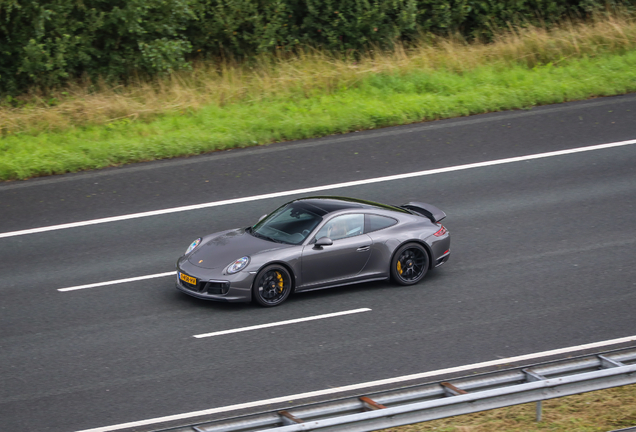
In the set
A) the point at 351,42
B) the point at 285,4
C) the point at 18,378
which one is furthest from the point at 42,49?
the point at 18,378

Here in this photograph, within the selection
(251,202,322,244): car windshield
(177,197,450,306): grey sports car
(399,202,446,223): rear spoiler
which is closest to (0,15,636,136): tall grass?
(399,202,446,223): rear spoiler

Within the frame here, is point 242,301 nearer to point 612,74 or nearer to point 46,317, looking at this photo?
point 46,317

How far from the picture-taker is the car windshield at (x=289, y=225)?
11172 mm

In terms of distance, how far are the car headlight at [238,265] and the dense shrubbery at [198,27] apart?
11013 millimetres

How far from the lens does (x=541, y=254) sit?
12391mm

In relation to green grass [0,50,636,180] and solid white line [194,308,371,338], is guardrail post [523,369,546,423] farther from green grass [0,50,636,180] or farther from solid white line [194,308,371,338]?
green grass [0,50,636,180]

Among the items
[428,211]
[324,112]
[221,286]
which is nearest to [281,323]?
[221,286]

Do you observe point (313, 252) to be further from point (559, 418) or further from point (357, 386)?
point (559, 418)

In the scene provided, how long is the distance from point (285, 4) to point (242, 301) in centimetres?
1374

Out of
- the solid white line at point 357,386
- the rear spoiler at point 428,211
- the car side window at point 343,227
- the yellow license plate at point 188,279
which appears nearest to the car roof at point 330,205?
the car side window at point 343,227

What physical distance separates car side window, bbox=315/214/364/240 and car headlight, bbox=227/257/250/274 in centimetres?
108

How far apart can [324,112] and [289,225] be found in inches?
290

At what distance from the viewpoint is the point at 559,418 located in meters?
7.66

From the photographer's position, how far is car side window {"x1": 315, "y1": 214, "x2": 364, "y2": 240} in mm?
11198
